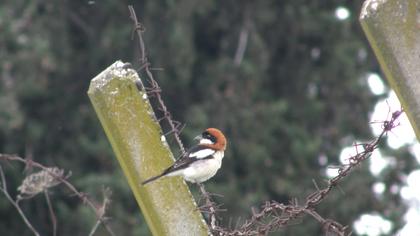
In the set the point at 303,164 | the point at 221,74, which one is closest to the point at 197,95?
the point at 221,74

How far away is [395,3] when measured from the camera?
2006 millimetres

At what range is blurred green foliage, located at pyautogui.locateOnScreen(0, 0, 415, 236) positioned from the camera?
520 inches

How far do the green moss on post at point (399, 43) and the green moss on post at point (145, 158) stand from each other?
0.62 metres

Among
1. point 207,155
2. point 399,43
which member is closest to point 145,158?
point 399,43

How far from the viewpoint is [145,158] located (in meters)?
2.40

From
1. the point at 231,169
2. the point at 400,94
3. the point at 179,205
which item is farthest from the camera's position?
the point at 231,169

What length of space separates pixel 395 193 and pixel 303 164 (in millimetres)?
1460

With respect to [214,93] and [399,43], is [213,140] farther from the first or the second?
[214,93]

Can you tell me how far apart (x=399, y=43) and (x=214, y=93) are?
11535mm

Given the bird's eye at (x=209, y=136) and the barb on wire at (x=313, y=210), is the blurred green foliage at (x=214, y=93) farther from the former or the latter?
the barb on wire at (x=313, y=210)

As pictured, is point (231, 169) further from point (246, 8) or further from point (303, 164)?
point (246, 8)

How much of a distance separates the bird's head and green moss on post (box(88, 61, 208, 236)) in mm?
2542

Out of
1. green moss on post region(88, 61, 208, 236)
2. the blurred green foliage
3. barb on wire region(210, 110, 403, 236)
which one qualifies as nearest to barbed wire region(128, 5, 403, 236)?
barb on wire region(210, 110, 403, 236)

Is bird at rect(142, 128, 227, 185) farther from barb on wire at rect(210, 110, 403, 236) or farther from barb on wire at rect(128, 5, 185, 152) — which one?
barb on wire at rect(210, 110, 403, 236)
